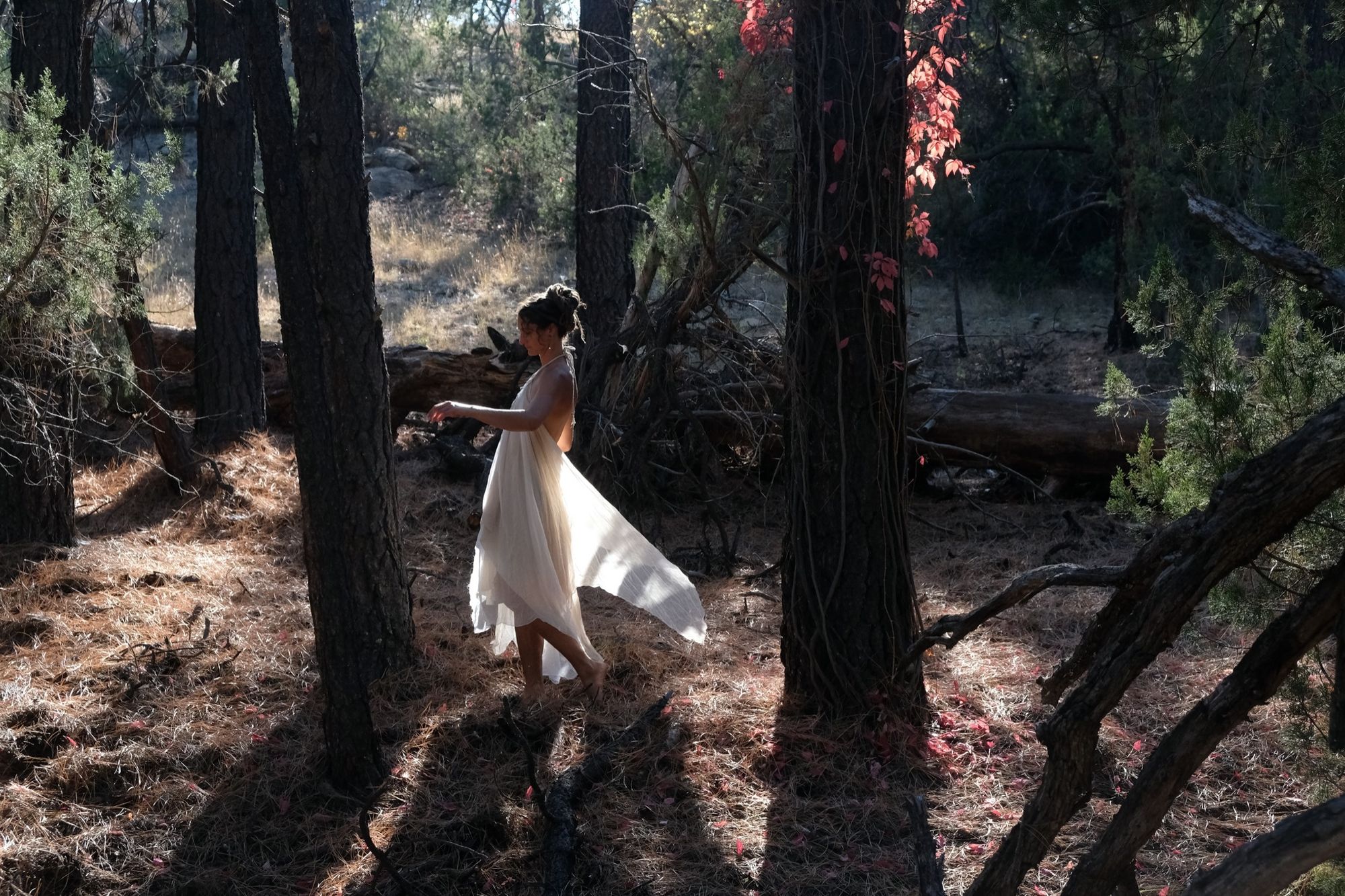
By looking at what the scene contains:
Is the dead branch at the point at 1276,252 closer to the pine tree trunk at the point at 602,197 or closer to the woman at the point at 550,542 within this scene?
the woman at the point at 550,542

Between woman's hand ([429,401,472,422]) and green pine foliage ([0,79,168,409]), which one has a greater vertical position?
green pine foliage ([0,79,168,409])

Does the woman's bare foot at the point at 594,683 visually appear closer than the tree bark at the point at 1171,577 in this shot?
No

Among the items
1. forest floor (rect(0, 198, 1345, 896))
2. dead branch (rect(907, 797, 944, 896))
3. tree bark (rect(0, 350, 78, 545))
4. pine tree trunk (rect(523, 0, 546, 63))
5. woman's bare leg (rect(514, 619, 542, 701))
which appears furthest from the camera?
pine tree trunk (rect(523, 0, 546, 63))

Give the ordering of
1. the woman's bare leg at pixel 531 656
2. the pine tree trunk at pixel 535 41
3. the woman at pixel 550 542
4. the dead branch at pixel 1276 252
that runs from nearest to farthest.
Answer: the dead branch at pixel 1276 252 < the woman at pixel 550 542 < the woman's bare leg at pixel 531 656 < the pine tree trunk at pixel 535 41

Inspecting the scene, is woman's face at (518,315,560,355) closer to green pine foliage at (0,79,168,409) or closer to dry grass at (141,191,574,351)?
green pine foliage at (0,79,168,409)

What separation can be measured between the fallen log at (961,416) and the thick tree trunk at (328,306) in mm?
3304

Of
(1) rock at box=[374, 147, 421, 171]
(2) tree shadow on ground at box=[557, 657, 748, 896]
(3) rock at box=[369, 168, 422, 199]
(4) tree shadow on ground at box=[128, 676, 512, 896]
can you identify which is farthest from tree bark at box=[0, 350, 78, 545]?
(1) rock at box=[374, 147, 421, 171]

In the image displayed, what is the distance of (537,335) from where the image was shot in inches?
197

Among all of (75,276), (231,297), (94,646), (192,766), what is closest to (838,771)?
(192,766)

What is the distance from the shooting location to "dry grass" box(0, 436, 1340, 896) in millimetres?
4133

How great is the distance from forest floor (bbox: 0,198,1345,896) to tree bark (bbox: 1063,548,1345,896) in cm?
90

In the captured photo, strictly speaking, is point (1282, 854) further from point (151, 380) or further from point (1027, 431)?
point (151, 380)

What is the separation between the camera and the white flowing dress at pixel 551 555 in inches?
197

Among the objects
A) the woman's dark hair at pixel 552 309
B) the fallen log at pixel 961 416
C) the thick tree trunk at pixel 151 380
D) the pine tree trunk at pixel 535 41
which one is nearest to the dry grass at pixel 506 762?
the thick tree trunk at pixel 151 380
